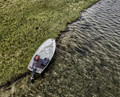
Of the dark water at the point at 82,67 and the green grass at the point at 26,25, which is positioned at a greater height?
the green grass at the point at 26,25

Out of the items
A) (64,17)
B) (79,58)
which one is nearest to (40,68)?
(79,58)

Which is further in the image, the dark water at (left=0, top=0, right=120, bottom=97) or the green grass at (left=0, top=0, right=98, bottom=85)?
the green grass at (left=0, top=0, right=98, bottom=85)

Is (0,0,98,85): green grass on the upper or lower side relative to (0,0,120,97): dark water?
upper

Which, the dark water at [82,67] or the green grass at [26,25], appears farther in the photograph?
the green grass at [26,25]

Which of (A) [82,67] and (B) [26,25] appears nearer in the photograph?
(A) [82,67]

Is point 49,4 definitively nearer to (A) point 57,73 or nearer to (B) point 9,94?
(A) point 57,73
